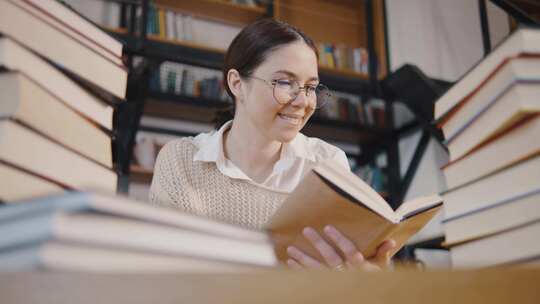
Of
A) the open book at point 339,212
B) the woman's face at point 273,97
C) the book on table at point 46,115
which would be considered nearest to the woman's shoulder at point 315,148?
the woman's face at point 273,97

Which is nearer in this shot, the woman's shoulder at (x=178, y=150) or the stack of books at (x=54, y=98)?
the stack of books at (x=54, y=98)

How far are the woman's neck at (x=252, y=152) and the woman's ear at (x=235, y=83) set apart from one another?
0.09m

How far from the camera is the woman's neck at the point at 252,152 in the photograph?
1.61 m

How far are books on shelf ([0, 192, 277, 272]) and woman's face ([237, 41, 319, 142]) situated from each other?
1.14 m

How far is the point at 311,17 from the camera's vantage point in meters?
4.81

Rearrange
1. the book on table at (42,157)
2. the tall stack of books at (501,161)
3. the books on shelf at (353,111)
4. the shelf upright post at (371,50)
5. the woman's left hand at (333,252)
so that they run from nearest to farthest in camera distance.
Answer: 1. the book on table at (42,157)
2. the tall stack of books at (501,161)
3. the woman's left hand at (333,252)
4. the shelf upright post at (371,50)
5. the books on shelf at (353,111)

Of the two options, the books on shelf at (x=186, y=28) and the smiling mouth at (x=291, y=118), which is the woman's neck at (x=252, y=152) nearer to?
the smiling mouth at (x=291, y=118)

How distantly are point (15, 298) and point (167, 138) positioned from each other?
13.4 feet

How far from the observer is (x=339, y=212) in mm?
704

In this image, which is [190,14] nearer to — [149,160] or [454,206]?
[149,160]

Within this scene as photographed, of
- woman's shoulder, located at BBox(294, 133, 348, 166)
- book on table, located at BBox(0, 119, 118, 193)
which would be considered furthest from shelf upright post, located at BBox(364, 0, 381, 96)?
book on table, located at BBox(0, 119, 118, 193)

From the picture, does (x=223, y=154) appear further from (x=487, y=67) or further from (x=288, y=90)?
(x=487, y=67)

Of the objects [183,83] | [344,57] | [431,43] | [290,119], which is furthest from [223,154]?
[431,43]

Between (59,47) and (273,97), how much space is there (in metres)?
0.92
